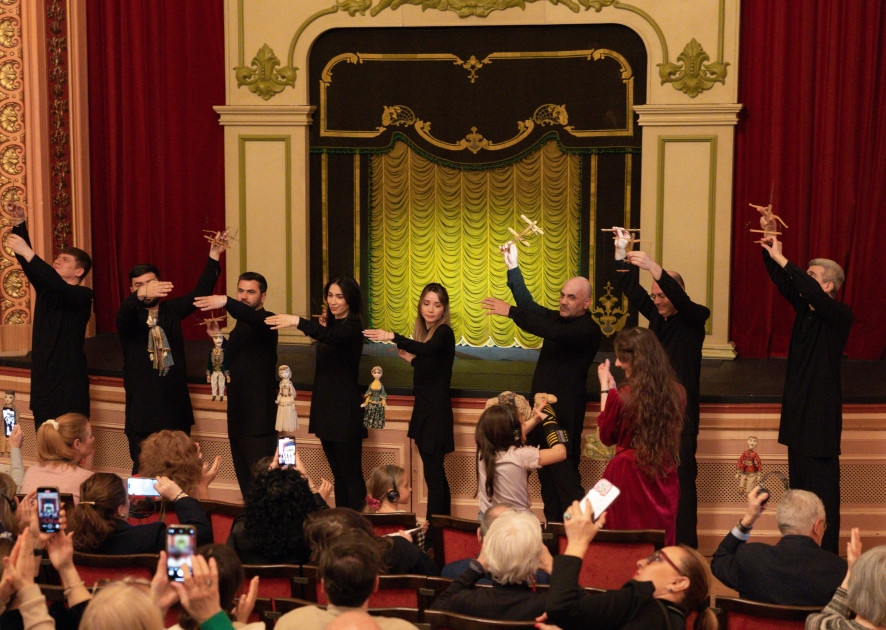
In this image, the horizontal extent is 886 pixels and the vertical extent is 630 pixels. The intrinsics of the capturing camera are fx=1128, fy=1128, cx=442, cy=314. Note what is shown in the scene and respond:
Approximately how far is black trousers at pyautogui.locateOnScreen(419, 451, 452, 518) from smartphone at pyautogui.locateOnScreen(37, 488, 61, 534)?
305cm

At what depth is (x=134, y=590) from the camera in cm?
260

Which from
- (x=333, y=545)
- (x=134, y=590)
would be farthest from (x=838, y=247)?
(x=134, y=590)

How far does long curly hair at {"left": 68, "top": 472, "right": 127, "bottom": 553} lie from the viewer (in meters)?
3.83

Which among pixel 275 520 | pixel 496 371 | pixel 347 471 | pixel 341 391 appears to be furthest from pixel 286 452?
pixel 496 371

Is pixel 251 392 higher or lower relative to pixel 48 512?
lower

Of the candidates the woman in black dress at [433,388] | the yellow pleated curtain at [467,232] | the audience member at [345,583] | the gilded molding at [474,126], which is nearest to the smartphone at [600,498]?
the audience member at [345,583]

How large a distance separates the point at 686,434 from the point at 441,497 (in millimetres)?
1351

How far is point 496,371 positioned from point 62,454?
12.9 feet

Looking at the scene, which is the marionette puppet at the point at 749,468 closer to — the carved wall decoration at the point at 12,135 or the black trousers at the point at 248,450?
the black trousers at the point at 248,450

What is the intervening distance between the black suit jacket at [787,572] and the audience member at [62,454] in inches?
103

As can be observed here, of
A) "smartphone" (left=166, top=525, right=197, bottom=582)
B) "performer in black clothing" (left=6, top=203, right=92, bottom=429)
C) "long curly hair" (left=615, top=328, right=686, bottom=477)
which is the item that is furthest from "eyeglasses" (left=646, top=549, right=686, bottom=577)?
"performer in black clothing" (left=6, top=203, right=92, bottom=429)

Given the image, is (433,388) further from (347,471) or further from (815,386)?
(815,386)

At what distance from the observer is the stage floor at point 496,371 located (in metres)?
6.55

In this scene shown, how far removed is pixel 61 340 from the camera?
6574 mm
